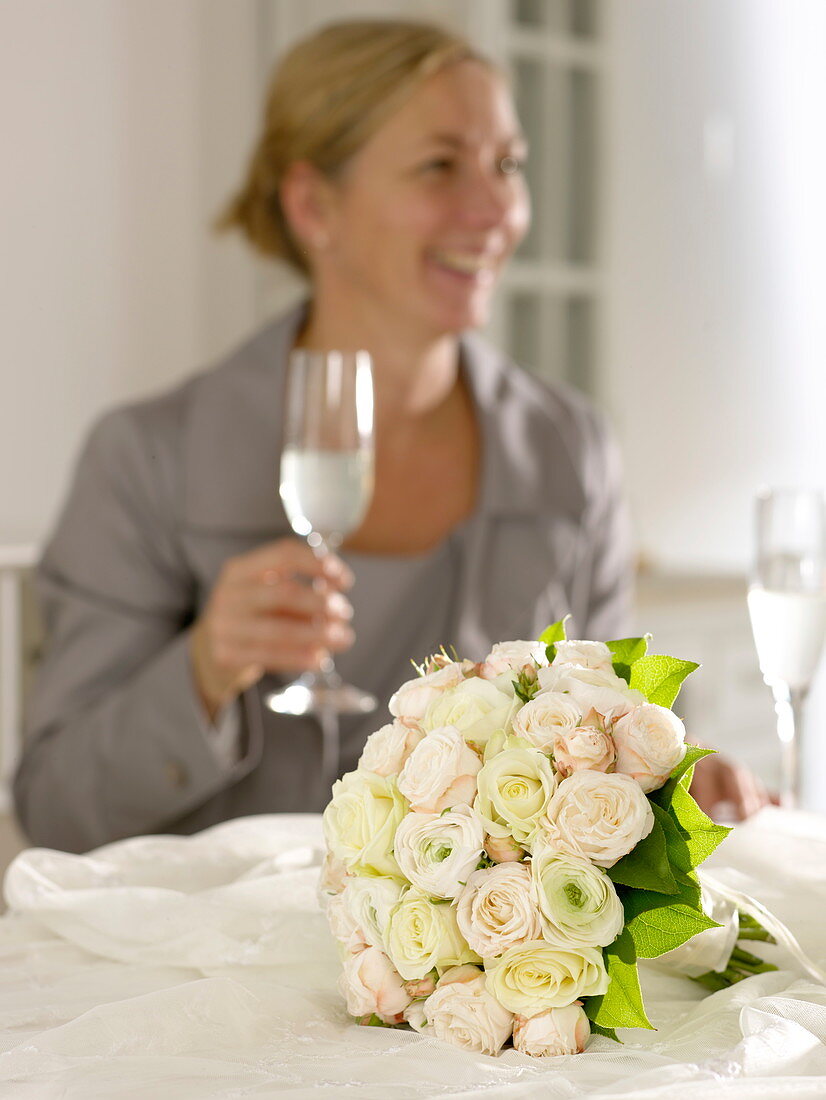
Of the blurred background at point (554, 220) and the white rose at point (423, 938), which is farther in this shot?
→ the blurred background at point (554, 220)

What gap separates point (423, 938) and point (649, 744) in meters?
0.10

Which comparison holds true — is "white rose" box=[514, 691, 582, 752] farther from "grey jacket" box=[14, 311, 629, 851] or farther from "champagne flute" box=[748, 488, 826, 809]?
"grey jacket" box=[14, 311, 629, 851]

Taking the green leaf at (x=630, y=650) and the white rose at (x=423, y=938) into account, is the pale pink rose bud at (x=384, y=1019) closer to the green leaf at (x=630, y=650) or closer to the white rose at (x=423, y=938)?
the white rose at (x=423, y=938)

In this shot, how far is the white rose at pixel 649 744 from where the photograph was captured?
502 mm

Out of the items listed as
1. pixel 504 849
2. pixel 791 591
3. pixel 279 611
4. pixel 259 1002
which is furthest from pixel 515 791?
pixel 279 611

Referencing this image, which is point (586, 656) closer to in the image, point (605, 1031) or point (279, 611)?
point (605, 1031)

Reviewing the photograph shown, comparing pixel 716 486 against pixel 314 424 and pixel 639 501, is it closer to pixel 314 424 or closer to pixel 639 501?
pixel 639 501

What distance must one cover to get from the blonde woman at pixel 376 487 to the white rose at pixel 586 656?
82 centimetres

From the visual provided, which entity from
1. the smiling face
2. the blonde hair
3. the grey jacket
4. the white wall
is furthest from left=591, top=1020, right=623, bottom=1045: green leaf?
the white wall

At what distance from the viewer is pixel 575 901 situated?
1.63 feet

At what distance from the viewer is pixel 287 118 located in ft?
5.13

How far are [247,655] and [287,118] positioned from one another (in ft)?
2.20

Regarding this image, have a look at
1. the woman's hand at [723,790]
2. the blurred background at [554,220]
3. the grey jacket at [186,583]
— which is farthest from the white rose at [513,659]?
the blurred background at [554,220]

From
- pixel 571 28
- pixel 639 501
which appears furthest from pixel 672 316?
pixel 571 28
